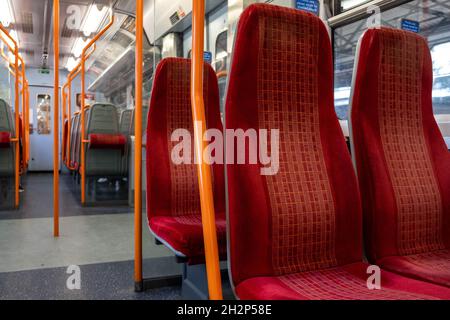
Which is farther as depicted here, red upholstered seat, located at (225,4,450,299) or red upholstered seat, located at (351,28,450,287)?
red upholstered seat, located at (351,28,450,287)

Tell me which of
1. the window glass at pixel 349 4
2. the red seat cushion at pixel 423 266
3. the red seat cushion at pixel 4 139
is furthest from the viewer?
the red seat cushion at pixel 4 139

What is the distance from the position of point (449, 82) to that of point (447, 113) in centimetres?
16

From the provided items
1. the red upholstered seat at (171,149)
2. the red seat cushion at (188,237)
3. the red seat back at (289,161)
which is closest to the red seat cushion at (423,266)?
the red seat back at (289,161)

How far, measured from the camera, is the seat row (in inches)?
46.4

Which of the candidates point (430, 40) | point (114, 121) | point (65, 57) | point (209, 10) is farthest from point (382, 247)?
point (65, 57)

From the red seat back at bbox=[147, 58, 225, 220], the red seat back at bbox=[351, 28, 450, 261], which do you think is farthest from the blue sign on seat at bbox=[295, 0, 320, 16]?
the red seat back at bbox=[147, 58, 225, 220]

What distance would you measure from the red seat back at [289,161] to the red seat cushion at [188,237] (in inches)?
18.8

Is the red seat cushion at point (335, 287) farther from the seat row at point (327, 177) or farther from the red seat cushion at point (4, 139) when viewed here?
the red seat cushion at point (4, 139)

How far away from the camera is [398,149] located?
157cm

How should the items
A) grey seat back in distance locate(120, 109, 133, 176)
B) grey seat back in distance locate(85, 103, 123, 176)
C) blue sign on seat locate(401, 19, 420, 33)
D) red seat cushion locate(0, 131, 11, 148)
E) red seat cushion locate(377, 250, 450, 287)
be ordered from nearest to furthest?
red seat cushion locate(377, 250, 450, 287), blue sign on seat locate(401, 19, 420, 33), red seat cushion locate(0, 131, 11, 148), grey seat back in distance locate(85, 103, 123, 176), grey seat back in distance locate(120, 109, 133, 176)

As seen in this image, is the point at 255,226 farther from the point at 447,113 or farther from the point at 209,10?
the point at 209,10

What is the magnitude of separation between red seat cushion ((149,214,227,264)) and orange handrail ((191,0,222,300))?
0.64 metres

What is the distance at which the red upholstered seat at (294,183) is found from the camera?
3.80 ft

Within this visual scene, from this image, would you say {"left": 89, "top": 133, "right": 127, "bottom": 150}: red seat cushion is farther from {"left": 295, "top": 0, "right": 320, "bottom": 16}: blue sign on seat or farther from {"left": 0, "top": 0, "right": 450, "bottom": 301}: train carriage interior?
{"left": 295, "top": 0, "right": 320, "bottom": 16}: blue sign on seat
